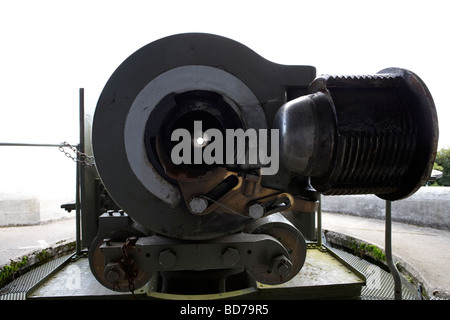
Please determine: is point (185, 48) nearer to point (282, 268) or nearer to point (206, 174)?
point (206, 174)

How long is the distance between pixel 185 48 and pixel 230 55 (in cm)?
17

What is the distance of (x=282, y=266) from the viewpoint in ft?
3.68

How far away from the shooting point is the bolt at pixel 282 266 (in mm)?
1122

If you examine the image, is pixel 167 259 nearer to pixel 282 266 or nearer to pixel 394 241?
pixel 282 266

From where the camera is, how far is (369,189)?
99 centimetres

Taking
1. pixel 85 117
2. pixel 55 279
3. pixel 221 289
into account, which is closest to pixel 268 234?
pixel 221 289

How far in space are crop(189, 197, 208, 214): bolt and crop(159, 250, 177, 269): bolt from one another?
23 cm

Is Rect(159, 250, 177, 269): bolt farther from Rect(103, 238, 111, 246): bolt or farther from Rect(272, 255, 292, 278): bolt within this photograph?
Rect(272, 255, 292, 278): bolt

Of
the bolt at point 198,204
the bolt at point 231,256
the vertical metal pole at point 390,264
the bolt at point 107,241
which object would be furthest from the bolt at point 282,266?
the bolt at point 107,241

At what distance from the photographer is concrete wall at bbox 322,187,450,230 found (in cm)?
445

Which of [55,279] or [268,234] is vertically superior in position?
[268,234]

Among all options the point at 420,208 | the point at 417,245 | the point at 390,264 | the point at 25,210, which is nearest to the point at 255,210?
the point at 390,264

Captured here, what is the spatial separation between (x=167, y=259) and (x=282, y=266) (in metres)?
0.45

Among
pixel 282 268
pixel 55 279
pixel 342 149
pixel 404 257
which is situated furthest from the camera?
pixel 404 257
